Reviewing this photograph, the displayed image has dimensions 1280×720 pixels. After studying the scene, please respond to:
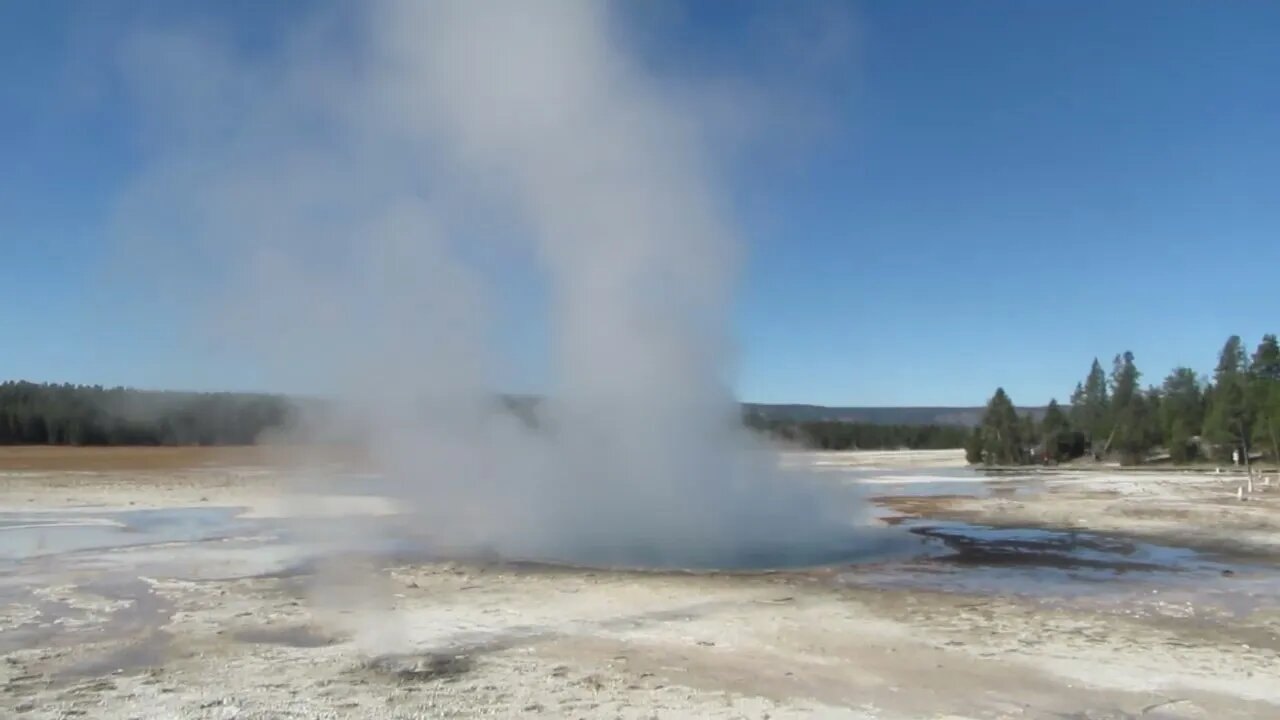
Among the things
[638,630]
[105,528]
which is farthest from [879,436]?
[638,630]

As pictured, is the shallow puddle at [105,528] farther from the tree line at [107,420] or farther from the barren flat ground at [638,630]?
the tree line at [107,420]

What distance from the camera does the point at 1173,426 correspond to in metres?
51.0

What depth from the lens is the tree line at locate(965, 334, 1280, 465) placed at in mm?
46656

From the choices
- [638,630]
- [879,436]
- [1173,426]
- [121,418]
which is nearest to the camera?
[638,630]

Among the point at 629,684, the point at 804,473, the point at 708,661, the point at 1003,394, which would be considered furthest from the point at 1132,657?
the point at 1003,394

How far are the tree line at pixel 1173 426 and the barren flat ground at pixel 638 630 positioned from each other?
3411cm

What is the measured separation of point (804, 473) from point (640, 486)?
23.4 feet

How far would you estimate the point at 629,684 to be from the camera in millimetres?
6727

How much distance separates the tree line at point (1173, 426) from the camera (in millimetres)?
46656

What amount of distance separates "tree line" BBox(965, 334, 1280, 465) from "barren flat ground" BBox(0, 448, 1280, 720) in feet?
112

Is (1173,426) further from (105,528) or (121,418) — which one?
(121,418)

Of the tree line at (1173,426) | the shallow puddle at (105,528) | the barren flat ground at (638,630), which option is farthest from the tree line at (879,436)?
the barren flat ground at (638,630)

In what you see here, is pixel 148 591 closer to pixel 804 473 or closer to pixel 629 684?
pixel 629 684

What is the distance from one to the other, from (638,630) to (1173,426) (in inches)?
1995
